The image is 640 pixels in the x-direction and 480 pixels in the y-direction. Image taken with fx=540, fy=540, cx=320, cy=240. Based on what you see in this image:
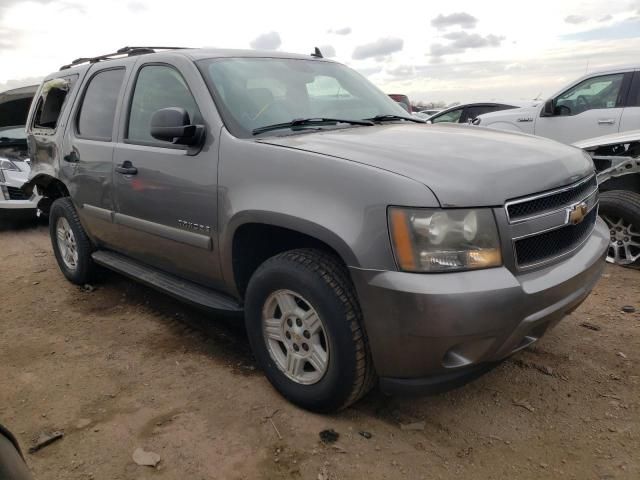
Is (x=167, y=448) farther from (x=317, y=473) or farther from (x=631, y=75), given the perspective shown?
(x=631, y=75)

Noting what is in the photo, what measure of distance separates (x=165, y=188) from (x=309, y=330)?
1.31m

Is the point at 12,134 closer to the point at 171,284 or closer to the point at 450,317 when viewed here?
the point at 171,284

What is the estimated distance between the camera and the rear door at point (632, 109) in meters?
6.44

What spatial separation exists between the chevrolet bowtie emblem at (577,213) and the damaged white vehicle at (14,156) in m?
6.06

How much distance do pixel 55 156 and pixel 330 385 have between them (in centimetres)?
340

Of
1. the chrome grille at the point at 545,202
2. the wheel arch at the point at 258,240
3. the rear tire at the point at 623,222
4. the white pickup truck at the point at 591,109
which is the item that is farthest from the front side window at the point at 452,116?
the wheel arch at the point at 258,240

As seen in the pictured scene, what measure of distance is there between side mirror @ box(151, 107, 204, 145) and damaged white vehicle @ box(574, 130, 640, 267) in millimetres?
3509

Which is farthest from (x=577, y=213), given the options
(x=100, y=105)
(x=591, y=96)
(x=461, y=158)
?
(x=591, y=96)

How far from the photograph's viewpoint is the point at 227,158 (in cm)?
285

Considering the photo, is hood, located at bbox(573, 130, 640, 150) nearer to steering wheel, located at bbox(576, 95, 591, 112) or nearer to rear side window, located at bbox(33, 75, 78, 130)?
steering wheel, located at bbox(576, 95, 591, 112)

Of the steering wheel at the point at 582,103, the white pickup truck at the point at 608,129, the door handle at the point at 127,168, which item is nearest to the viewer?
the door handle at the point at 127,168

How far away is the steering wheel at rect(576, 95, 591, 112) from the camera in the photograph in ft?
23.1

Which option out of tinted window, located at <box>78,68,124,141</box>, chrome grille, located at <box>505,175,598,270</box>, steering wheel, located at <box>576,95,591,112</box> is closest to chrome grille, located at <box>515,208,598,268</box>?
chrome grille, located at <box>505,175,598,270</box>

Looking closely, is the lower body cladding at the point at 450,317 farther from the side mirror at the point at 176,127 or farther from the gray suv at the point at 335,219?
the side mirror at the point at 176,127
